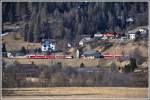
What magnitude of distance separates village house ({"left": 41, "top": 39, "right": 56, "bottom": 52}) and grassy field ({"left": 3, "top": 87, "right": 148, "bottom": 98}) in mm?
814

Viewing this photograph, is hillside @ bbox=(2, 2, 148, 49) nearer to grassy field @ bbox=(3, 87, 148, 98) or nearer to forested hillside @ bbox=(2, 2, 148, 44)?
forested hillside @ bbox=(2, 2, 148, 44)

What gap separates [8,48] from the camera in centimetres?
2409

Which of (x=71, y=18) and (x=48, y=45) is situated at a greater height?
(x=71, y=18)

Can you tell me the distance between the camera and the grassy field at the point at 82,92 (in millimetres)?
24016

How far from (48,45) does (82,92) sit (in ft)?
3.87

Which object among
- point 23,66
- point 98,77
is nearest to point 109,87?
point 98,77

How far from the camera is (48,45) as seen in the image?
2412cm

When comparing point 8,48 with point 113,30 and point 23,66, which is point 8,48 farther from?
point 113,30

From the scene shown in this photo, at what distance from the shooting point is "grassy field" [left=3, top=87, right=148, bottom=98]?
24.0m

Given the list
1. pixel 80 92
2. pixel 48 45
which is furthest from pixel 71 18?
pixel 80 92

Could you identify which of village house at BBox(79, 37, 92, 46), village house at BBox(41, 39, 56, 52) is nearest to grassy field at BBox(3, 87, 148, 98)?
village house at BBox(41, 39, 56, 52)

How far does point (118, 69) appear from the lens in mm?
24125

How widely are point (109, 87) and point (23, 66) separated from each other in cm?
180

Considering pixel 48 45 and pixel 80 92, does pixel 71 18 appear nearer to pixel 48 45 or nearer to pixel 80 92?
pixel 48 45
